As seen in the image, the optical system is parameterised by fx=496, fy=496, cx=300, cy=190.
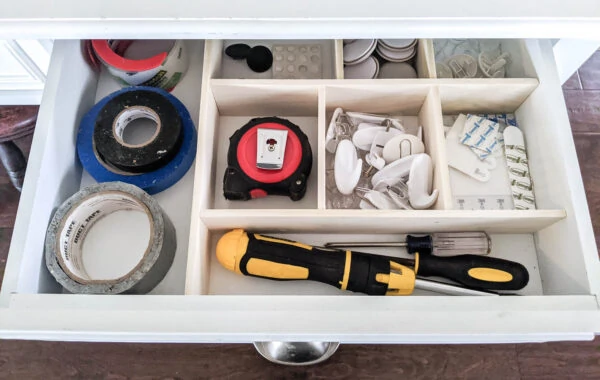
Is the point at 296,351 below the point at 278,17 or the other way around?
below

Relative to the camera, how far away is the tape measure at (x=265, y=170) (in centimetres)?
71

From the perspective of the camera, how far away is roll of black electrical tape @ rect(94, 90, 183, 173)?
689 millimetres

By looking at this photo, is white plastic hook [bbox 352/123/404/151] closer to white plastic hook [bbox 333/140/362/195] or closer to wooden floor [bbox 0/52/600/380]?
white plastic hook [bbox 333/140/362/195]

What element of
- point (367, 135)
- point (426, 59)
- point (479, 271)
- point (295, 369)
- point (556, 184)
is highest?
point (426, 59)

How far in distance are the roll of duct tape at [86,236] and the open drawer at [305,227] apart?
0.08 ft

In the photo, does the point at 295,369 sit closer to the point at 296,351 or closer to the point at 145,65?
the point at 296,351

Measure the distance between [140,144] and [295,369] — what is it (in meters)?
0.56

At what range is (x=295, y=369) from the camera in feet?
3.28

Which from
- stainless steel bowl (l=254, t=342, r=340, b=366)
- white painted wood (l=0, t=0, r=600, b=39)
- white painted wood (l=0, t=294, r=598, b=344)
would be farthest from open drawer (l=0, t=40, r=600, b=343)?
stainless steel bowl (l=254, t=342, r=340, b=366)

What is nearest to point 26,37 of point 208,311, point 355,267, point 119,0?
point 119,0

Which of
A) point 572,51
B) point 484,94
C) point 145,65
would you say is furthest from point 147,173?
point 572,51

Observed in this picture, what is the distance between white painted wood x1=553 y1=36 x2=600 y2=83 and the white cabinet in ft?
2.57

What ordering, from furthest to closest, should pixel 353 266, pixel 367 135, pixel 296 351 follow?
pixel 296 351
pixel 367 135
pixel 353 266

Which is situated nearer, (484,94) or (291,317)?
(291,317)
